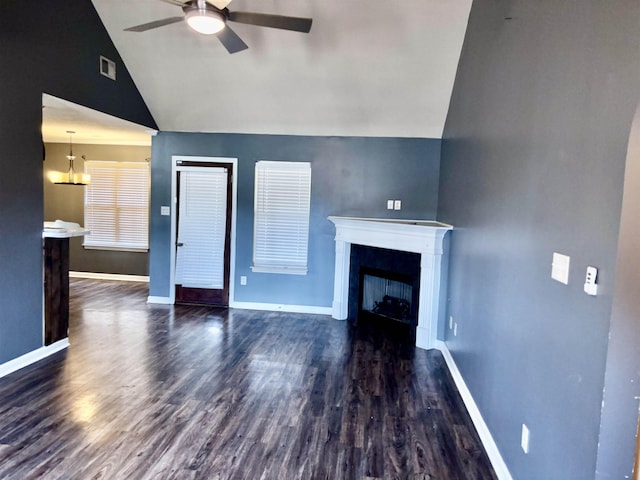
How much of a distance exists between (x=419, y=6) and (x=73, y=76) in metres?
3.17

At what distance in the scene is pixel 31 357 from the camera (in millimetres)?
3598

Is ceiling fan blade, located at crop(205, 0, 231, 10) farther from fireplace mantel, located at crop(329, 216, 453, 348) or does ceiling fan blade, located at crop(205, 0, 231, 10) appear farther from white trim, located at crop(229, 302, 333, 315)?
white trim, located at crop(229, 302, 333, 315)

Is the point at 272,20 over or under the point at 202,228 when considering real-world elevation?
over

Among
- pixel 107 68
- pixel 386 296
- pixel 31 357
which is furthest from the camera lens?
pixel 386 296

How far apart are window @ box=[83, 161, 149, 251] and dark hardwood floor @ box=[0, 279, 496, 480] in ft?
9.52

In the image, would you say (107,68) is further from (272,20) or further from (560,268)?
(560,268)

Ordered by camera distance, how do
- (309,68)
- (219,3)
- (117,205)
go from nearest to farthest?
(219,3) < (309,68) < (117,205)

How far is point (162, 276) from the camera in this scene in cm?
580

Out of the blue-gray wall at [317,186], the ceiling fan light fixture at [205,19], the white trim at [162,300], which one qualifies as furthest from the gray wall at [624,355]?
the white trim at [162,300]

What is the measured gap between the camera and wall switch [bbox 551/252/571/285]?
1594mm

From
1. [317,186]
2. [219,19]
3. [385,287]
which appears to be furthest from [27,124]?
[385,287]

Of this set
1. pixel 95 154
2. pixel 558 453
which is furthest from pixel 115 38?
pixel 558 453

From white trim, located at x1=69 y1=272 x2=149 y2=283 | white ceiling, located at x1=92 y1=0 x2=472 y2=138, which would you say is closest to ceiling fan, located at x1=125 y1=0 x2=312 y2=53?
white ceiling, located at x1=92 y1=0 x2=472 y2=138

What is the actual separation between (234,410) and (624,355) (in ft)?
7.81
